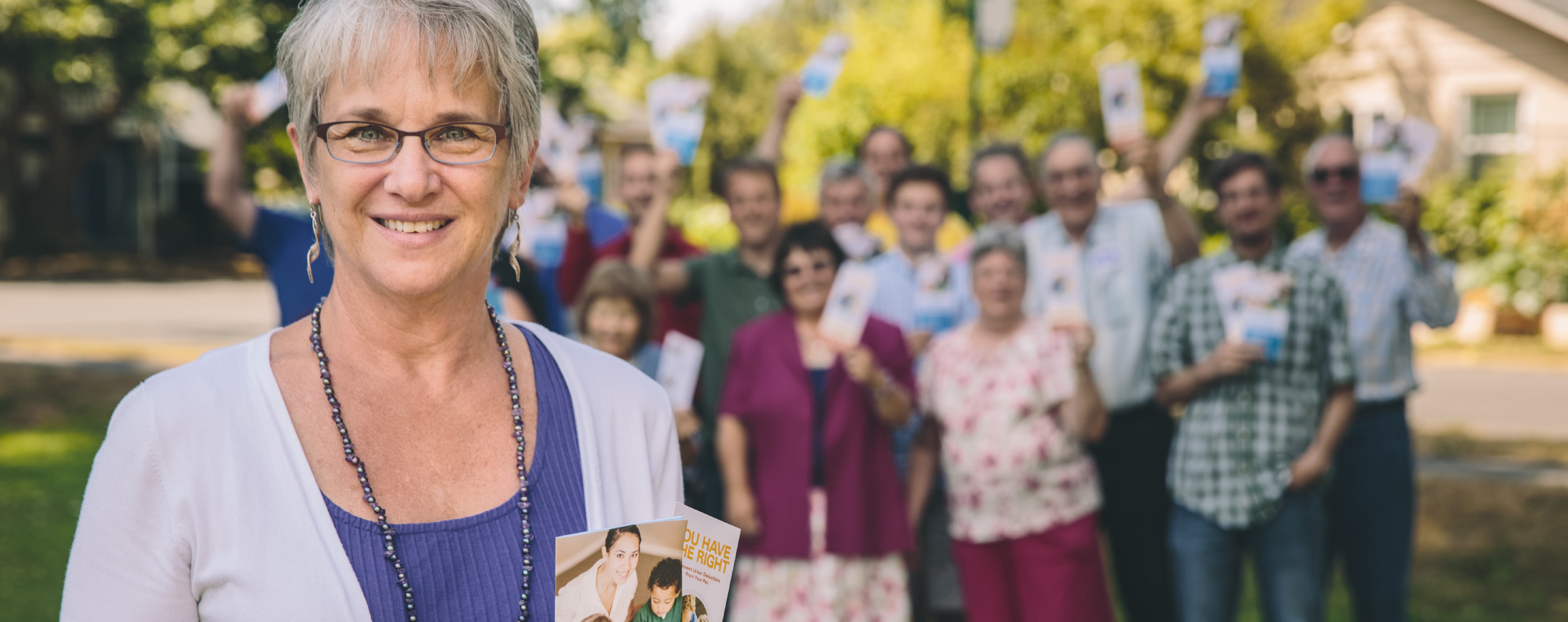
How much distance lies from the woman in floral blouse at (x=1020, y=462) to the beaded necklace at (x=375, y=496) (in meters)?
2.83

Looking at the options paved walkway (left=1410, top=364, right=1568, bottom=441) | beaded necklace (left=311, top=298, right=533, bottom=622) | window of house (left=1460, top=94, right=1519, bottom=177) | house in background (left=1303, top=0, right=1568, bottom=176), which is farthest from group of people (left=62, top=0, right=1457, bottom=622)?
window of house (left=1460, top=94, right=1519, bottom=177)

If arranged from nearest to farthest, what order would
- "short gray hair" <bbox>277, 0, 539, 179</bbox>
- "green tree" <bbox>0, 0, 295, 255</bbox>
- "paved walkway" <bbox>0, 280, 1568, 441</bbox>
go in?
"short gray hair" <bbox>277, 0, 539, 179</bbox> → "paved walkway" <bbox>0, 280, 1568, 441</bbox> → "green tree" <bbox>0, 0, 295, 255</bbox>

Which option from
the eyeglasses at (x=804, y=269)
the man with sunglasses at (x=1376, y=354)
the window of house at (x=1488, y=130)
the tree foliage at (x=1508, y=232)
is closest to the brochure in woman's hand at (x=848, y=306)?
the eyeglasses at (x=804, y=269)

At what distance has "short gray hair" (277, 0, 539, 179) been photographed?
1.49 metres

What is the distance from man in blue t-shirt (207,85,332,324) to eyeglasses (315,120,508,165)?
229 centimetres

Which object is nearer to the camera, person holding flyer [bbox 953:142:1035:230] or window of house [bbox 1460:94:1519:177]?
person holding flyer [bbox 953:142:1035:230]

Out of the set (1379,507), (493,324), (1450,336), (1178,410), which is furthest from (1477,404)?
(493,324)

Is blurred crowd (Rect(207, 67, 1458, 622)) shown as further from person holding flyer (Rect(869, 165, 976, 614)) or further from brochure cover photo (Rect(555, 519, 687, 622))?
brochure cover photo (Rect(555, 519, 687, 622))

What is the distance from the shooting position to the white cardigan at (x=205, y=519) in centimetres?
143

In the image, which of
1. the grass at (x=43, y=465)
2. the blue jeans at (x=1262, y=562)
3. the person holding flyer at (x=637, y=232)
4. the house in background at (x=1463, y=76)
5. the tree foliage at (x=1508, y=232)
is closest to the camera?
the blue jeans at (x=1262, y=562)

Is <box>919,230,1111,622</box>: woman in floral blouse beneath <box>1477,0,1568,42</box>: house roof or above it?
beneath

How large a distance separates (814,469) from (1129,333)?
1385mm

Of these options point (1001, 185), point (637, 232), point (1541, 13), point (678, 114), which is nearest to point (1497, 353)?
point (1541, 13)

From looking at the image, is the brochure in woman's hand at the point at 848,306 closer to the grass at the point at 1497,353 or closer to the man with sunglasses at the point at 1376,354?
the man with sunglasses at the point at 1376,354
